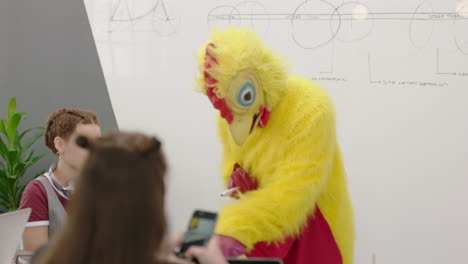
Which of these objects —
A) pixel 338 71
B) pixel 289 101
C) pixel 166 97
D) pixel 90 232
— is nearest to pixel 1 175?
pixel 166 97

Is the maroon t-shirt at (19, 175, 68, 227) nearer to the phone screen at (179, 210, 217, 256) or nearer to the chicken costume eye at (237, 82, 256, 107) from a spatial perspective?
the chicken costume eye at (237, 82, 256, 107)

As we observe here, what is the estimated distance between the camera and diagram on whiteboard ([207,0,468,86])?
2.51 meters

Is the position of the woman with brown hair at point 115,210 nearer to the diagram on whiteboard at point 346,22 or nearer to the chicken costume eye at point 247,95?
the chicken costume eye at point 247,95

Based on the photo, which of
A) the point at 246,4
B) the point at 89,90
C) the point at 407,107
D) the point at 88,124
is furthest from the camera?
the point at 89,90

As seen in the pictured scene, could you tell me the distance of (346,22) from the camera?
268cm

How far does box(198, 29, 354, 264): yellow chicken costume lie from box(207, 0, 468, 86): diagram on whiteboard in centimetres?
85

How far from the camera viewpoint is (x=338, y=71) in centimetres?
A: 271

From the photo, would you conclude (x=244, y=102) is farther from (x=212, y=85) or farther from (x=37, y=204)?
(x=37, y=204)

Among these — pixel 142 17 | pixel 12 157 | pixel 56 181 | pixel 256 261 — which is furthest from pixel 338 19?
pixel 12 157

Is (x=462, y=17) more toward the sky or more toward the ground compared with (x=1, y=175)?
more toward the sky

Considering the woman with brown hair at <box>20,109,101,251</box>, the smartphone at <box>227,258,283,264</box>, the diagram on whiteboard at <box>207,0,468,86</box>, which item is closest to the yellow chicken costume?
the smartphone at <box>227,258,283,264</box>

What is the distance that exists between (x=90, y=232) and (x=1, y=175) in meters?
2.59

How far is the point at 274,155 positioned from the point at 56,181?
2.92 ft

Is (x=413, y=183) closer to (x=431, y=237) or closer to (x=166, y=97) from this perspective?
(x=431, y=237)
